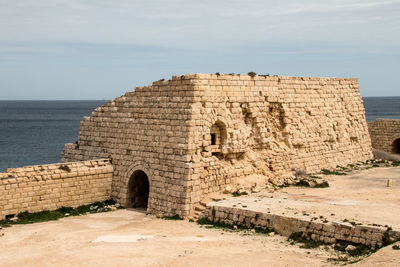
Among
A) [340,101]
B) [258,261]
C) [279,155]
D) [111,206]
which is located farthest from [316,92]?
[258,261]

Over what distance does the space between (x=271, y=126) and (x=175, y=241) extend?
835 cm

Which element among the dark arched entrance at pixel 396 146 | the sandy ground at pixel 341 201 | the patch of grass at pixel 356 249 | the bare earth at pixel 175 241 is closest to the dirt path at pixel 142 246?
the bare earth at pixel 175 241

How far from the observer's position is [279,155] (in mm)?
21297

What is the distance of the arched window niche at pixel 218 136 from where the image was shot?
18.9 metres

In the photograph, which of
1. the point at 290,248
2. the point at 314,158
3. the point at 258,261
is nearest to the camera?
the point at 258,261

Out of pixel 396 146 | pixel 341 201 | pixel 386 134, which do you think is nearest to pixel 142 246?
pixel 341 201

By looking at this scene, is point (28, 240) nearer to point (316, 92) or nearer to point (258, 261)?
point (258, 261)

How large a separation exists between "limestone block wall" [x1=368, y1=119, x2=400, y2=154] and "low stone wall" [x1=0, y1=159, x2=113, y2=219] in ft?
67.2

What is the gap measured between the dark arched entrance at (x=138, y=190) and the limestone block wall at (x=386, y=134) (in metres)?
19.1

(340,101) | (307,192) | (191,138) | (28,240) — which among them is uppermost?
(340,101)

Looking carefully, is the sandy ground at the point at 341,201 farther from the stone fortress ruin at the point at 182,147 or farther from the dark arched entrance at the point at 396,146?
the dark arched entrance at the point at 396,146

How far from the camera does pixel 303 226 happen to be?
14.1 metres

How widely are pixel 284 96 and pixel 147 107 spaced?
623 cm

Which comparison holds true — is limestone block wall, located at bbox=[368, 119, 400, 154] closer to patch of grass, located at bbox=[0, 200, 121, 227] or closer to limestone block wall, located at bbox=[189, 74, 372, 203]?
limestone block wall, located at bbox=[189, 74, 372, 203]
